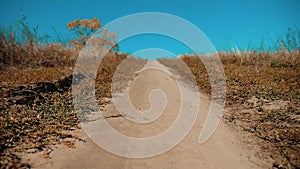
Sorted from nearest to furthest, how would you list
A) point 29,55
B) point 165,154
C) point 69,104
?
point 165,154, point 69,104, point 29,55

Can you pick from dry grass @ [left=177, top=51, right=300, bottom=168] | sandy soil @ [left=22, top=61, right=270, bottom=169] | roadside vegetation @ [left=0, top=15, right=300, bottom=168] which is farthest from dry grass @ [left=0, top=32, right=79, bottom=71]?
dry grass @ [left=177, top=51, right=300, bottom=168]

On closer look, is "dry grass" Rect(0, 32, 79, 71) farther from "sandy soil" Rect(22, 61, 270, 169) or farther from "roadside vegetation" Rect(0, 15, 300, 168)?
"sandy soil" Rect(22, 61, 270, 169)

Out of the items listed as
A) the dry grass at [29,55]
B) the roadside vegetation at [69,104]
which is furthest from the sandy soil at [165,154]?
the dry grass at [29,55]

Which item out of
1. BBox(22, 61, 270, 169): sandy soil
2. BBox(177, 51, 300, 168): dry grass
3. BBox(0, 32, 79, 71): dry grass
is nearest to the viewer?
BBox(22, 61, 270, 169): sandy soil

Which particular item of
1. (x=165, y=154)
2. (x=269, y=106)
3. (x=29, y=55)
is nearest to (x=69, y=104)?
(x=165, y=154)

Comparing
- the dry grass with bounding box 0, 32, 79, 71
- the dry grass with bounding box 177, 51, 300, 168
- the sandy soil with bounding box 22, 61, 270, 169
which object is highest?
the dry grass with bounding box 0, 32, 79, 71

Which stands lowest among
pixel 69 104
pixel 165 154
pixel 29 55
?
pixel 165 154

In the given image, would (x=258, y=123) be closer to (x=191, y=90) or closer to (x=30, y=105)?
(x=191, y=90)

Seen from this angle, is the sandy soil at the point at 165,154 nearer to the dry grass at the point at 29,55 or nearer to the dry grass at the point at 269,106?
the dry grass at the point at 269,106

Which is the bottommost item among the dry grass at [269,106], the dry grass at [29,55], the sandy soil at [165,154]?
the sandy soil at [165,154]

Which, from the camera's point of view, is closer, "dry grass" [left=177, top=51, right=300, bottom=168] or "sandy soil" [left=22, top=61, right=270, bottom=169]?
"sandy soil" [left=22, top=61, right=270, bottom=169]

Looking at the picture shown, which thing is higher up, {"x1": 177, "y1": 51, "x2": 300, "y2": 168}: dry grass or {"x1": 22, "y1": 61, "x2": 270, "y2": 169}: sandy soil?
{"x1": 177, "y1": 51, "x2": 300, "y2": 168}: dry grass

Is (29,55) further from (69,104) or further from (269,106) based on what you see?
(269,106)

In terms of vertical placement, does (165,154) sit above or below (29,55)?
below
